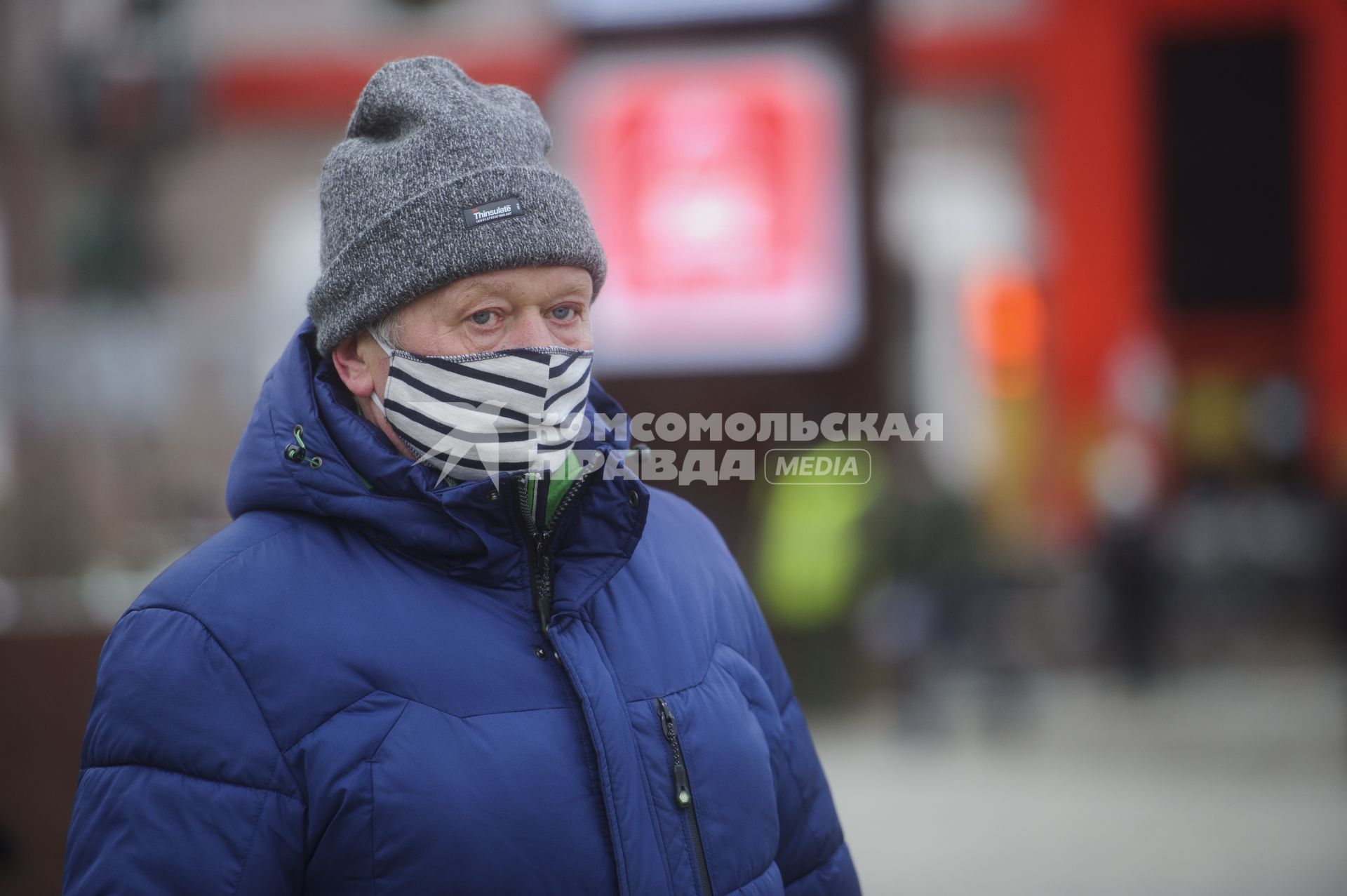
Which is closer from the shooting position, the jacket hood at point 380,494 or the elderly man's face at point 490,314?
the jacket hood at point 380,494

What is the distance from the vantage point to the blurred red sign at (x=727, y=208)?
297 inches

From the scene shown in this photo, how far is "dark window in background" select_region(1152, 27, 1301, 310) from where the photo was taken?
46.5 feet

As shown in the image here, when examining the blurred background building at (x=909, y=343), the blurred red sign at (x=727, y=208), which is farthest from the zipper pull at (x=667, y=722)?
the blurred red sign at (x=727, y=208)

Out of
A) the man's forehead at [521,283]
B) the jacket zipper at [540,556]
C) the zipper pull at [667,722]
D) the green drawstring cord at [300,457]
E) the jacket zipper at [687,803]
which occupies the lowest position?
the jacket zipper at [687,803]

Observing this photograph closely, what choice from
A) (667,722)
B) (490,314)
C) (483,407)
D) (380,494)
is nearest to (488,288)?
(490,314)

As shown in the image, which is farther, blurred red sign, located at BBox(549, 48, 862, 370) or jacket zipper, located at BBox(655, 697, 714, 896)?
blurred red sign, located at BBox(549, 48, 862, 370)

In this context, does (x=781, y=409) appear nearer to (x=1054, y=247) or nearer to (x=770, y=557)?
(x=770, y=557)

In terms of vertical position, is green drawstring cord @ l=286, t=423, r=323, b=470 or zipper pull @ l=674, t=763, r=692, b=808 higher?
green drawstring cord @ l=286, t=423, r=323, b=470

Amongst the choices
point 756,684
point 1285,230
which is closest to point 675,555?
point 756,684

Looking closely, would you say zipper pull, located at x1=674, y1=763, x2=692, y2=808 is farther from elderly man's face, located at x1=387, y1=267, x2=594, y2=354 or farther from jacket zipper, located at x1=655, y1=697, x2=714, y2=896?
elderly man's face, located at x1=387, y1=267, x2=594, y2=354

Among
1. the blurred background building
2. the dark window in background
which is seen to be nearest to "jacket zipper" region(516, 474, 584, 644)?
the blurred background building

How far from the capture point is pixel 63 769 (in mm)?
3035

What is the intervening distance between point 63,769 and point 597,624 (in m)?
2.07

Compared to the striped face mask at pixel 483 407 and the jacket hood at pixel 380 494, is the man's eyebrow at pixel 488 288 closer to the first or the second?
the striped face mask at pixel 483 407
